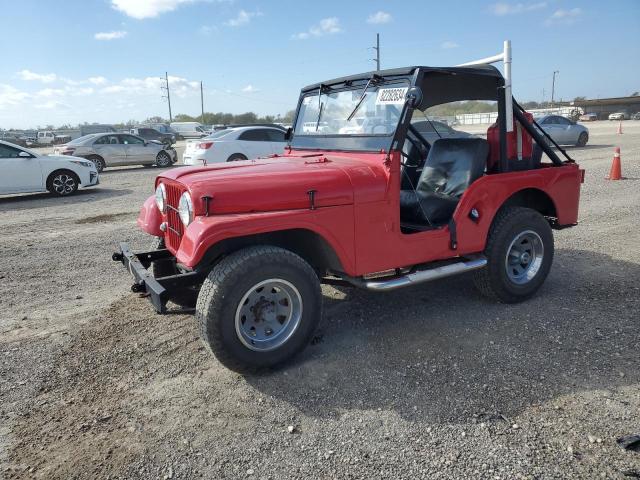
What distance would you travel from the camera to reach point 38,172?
1132 centimetres

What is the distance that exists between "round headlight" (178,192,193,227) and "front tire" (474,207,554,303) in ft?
8.57

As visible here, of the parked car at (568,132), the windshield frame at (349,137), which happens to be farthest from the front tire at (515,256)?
the parked car at (568,132)

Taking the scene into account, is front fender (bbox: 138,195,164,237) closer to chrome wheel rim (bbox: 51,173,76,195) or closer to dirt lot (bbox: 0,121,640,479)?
dirt lot (bbox: 0,121,640,479)

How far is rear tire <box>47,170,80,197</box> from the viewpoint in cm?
1155

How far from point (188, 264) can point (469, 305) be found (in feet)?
8.96

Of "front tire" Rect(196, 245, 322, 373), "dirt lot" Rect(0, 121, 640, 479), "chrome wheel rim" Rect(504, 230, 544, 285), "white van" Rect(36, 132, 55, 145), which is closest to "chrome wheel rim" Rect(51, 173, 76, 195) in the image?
"dirt lot" Rect(0, 121, 640, 479)

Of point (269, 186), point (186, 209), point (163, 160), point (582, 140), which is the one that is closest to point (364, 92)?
point (269, 186)

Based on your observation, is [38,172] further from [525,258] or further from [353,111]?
[525,258]

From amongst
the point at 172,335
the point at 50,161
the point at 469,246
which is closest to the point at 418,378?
the point at 469,246

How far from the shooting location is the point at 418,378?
10.8 feet

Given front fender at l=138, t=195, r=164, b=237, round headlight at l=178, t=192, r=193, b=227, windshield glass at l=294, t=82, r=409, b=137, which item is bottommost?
front fender at l=138, t=195, r=164, b=237

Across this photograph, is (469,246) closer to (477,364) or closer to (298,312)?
(477,364)

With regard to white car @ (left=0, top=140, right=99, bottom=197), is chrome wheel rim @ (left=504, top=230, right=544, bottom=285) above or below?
below

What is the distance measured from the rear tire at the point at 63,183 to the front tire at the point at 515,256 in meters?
10.7
